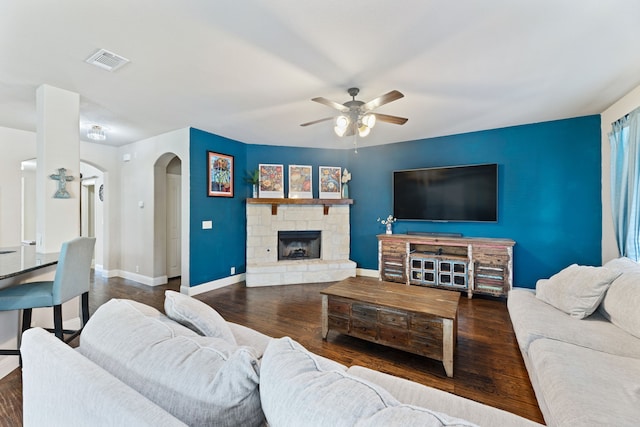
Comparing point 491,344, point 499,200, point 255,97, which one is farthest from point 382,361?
point 499,200

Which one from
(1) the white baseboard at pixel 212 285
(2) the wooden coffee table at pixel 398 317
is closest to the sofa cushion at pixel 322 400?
(2) the wooden coffee table at pixel 398 317

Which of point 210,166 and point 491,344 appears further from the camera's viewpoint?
point 210,166

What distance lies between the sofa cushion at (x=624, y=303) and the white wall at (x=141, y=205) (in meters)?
4.71

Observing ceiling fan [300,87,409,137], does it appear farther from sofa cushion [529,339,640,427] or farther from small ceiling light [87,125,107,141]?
small ceiling light [87,125,107,141]

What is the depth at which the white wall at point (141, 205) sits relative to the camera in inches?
172

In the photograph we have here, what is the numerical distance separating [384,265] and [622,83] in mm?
3447

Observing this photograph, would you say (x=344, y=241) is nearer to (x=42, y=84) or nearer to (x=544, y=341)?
(x=544, y=341)

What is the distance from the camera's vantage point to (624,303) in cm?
186

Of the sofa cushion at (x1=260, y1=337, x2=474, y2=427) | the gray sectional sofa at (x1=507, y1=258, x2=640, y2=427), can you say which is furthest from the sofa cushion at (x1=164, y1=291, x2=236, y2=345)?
the gray sectional sofa at (x1=507, y1=258, x2=640, y2=427)

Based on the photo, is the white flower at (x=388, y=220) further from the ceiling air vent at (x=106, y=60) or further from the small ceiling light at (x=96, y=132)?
the small ceiling light at (x=96, y=132)

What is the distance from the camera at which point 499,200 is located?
13.7ft

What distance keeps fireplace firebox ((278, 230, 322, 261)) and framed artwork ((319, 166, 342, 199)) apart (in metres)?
0.77

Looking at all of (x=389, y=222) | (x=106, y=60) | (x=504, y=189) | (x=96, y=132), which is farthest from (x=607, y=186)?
(x=96, y=132)

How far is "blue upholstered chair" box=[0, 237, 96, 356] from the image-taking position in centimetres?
201
